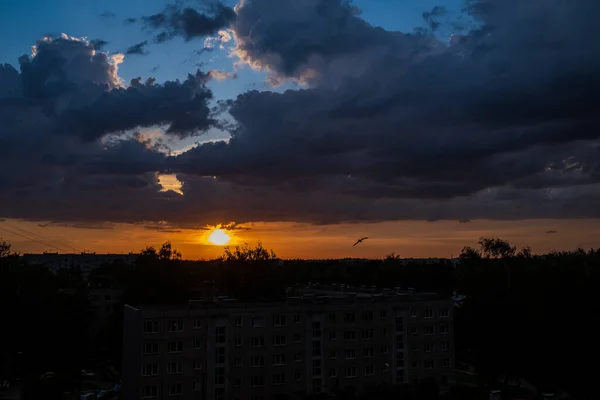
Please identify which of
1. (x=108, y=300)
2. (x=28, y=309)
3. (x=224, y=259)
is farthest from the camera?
(x=224, y=259)

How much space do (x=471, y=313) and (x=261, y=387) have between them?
33.5 m

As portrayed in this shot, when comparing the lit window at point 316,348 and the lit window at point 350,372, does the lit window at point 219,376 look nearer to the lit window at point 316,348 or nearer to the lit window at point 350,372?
the lit window at point 316,348

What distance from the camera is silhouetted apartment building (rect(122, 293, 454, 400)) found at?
53531 millimetres

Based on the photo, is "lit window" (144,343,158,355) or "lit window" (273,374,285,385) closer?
"lit window" (144,343,158,355)

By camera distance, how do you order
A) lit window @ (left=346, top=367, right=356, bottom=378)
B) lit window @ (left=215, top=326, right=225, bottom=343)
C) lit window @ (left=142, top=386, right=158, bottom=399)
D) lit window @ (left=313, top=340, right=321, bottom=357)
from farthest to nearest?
lit window @ (left=346, top=367, right=356, bottom=378), lit window @ (left=313, top=340, right=321, bottom=357), lit window @ (left=215, top=326, right=225, bottom=343), lit window @ (left=142, top=386, right=158, bottom=399)

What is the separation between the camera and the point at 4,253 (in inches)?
3514

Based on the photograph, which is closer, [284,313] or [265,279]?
[284,313]

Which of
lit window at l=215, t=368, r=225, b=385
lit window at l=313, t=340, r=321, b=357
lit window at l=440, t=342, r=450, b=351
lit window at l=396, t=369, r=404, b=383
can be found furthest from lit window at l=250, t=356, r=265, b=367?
lit window at l=440, t=342, r=450, b=351

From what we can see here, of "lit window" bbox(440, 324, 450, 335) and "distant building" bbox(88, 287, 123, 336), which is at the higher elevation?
"distant building" bbox(88, 287, 123, 336)

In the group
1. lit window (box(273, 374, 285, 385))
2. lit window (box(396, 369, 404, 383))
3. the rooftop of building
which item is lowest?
lit window (box(396, 369, 404, 383))

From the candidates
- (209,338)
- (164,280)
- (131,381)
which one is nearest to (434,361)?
(209,338)

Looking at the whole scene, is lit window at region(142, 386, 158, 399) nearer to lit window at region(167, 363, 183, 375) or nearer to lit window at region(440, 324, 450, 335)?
lit window at region(167, 363, 183, 375)

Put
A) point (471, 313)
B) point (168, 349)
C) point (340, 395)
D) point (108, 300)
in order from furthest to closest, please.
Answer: point (108, 300)
point (471, 313)
point (340, 395)
point (168, 349)

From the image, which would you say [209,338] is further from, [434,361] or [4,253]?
[4,253]
